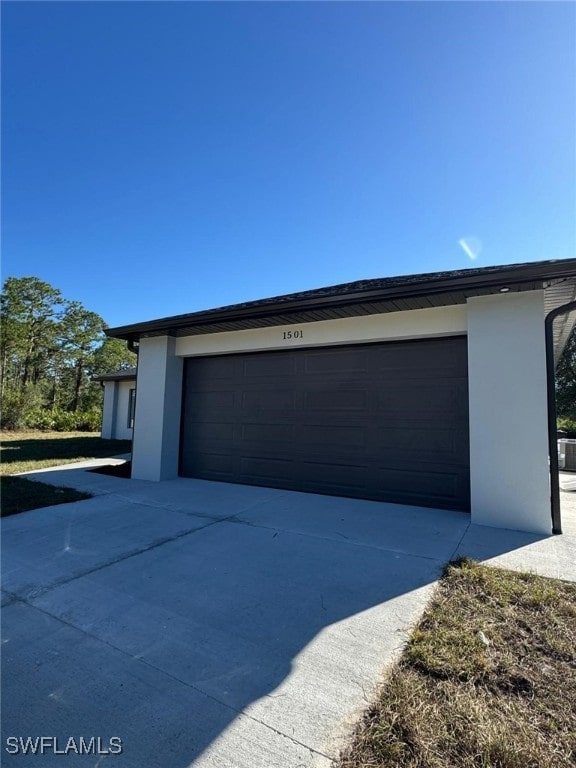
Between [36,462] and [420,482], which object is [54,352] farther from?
[420,482]

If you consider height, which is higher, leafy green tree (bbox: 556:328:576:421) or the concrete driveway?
leafy green tree (bbox: 556:328:576:421)

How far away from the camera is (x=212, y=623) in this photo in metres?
2.59

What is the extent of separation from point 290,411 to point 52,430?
20.0 meters

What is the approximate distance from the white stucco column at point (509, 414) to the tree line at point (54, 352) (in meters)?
23.1

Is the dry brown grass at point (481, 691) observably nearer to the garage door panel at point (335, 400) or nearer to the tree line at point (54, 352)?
the garage door panel at point (335, 400)

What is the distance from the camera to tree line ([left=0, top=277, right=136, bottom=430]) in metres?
24.6

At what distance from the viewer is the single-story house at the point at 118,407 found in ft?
Answer: 56.5

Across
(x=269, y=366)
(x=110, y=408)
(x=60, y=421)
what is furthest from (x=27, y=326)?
Answer: (x=269, y=366)

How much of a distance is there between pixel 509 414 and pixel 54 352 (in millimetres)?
32839

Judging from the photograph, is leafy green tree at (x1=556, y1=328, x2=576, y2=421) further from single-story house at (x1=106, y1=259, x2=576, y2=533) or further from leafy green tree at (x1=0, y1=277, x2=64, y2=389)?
leafy green tree at (x1=0, y1=277, x2=64, y2=389)

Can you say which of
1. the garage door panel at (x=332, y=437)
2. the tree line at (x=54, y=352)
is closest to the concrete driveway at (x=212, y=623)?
the garage door panel at (x=332, y=437)

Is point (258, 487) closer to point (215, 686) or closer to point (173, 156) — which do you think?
point (215, 686)

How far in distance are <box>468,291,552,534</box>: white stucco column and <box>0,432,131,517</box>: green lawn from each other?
248 inches

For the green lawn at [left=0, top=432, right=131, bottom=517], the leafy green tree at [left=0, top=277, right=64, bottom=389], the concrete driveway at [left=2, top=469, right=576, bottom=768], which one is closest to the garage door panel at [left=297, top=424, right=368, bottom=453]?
the concrete driveway at [left=2, top=469, right=576, bottom=768]
